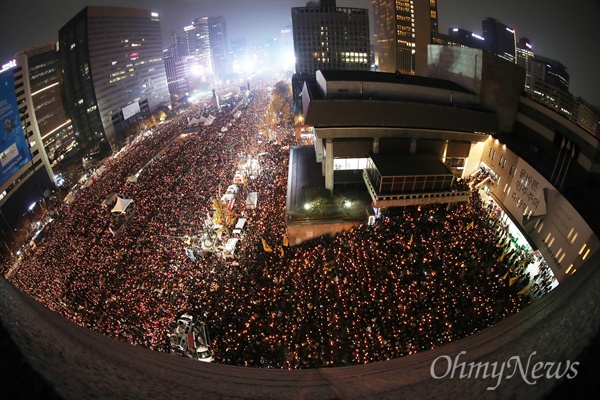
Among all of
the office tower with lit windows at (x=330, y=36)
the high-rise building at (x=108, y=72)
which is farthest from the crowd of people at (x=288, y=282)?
the office tower with lit windows at (x=330, y=36)

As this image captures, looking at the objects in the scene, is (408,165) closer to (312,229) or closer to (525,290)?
(312,229)

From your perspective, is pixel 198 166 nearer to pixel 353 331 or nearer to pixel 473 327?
pixel 353 331

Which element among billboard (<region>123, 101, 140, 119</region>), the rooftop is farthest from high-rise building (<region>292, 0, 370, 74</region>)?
the rooftop

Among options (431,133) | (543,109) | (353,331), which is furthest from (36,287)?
(543,109)

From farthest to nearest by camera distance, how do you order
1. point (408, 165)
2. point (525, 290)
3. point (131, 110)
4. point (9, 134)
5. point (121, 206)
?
point (131, 110)
point (121, 206)
point (408, 165)
point (9, 134)
point (525, 290)

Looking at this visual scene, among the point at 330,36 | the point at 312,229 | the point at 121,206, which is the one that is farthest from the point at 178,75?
the point at 312,229

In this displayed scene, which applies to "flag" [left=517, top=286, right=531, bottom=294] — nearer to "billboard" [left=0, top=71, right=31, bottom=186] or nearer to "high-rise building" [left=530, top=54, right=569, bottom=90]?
"billboard" [left=0, top=71, right=31, bottom=186]
